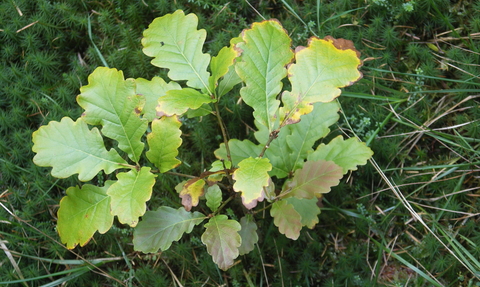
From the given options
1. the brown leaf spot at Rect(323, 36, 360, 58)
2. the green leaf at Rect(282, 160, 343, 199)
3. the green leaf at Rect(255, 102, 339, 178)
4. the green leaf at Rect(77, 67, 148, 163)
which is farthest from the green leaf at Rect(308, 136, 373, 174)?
the green leaf at Rect(77, 67, 148, 163)

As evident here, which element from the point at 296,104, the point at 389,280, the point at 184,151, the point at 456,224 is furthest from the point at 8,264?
the point at 456,224

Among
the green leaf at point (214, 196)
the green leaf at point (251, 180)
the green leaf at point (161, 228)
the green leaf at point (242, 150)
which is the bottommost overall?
the green leaf at point (161, 228)

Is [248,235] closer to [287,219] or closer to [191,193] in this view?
A: [287,219]

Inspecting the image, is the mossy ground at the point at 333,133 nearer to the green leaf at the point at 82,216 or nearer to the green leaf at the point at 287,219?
the green leaf at the point at 287,219

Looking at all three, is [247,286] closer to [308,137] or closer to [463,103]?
[308,137]

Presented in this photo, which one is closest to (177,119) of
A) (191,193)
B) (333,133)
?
(191,193)

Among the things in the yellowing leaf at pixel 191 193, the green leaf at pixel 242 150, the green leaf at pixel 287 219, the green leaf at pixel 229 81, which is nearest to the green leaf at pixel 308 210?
the green leaf at pixel 287 219
